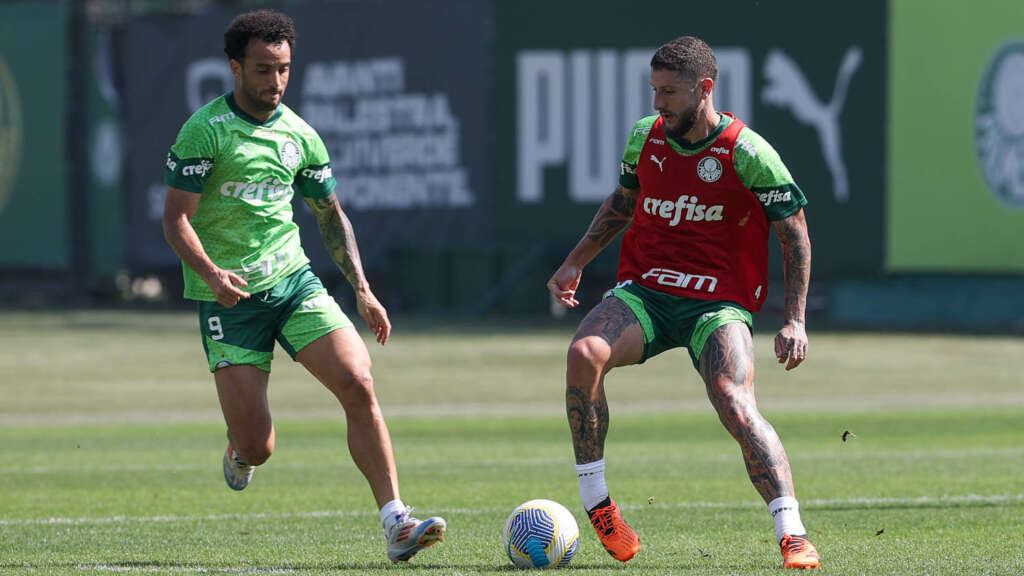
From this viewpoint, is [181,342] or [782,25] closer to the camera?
[181,342]

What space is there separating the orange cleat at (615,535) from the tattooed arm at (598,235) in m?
1.16

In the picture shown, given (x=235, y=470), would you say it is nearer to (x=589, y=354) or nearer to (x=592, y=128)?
(x=589, y=354)

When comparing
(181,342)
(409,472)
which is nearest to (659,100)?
(409,472)

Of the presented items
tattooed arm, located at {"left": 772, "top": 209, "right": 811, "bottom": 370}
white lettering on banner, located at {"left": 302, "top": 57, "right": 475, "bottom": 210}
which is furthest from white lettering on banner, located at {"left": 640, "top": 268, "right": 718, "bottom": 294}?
white lettering on banner, located at {"left": 302, "top": 57, "right": 475, "bottom": 210}

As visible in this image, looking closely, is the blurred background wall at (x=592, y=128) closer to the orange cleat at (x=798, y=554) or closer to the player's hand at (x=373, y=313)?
the player's hand at (x=373, y=313)

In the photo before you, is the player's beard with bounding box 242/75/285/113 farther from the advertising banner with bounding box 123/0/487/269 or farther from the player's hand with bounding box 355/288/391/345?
the advertising banner with bounding box 123/0/487/269

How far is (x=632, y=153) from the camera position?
313 inches

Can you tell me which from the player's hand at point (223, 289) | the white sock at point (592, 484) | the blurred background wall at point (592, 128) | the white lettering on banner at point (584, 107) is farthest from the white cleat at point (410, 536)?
the white lettering on banner at point (584, 107)

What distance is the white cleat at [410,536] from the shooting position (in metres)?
7.36

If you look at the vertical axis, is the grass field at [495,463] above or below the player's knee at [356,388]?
below

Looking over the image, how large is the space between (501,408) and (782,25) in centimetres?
1319

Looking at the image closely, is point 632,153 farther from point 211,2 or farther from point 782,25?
point 211,2

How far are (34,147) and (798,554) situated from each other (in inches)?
1300

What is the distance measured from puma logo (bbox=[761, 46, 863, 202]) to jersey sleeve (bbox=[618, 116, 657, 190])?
69.5 ft
